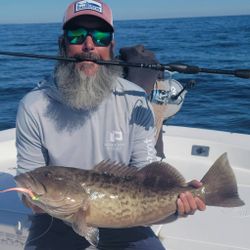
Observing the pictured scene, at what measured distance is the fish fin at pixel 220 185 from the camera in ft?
8.83

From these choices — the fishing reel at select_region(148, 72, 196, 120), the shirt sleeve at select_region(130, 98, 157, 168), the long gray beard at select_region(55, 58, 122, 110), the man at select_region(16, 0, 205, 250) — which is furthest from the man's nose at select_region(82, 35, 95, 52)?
the fishing reel at select_region(148, 72, 196, 120)

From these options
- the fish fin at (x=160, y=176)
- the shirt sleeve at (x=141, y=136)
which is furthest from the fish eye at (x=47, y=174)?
the shirt sleeve at (x=141, y=136)

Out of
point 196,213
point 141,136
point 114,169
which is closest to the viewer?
point 114,169

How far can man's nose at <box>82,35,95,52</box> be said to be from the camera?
299 centimetres

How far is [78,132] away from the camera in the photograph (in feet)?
9.86

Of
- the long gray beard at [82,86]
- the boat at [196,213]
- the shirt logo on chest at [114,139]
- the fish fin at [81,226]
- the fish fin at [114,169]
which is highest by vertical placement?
the long gray beard at [82,86]

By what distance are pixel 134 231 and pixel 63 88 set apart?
1.11 m

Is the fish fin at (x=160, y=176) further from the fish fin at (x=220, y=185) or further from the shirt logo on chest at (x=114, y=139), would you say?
the shirt logo on chest at (x=114, y=139)

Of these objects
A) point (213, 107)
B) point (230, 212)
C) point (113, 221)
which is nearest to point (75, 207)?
point (113, 221)

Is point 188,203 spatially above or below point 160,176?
below

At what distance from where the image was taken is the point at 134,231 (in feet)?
9.82

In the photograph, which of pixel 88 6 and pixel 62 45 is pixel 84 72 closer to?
pixel 62 45

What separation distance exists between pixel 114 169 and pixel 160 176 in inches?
11.9

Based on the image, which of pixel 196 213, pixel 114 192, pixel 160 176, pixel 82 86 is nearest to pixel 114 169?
pixel 114 192
